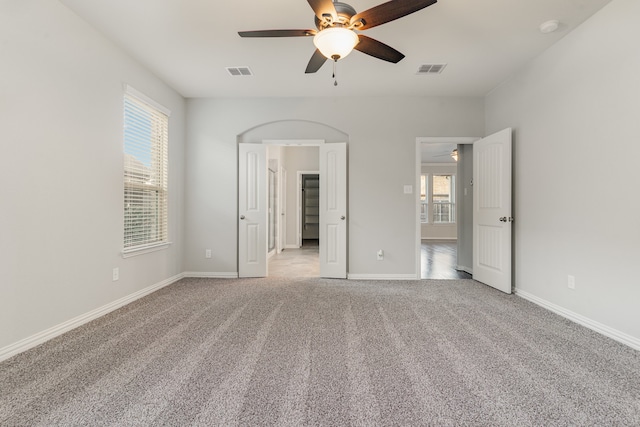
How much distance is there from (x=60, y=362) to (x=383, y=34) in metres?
3.66

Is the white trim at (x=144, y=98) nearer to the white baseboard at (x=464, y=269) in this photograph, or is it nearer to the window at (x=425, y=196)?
the white baseboard at (x=464, y=269)

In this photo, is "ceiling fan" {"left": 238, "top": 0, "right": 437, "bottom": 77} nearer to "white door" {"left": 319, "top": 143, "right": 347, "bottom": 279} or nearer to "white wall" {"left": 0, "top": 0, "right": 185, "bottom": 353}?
"white wall" {"left": 0, "top": 0, "right": 185, "bottom": 353}

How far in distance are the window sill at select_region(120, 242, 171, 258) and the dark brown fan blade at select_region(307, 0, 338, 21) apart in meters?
2.96

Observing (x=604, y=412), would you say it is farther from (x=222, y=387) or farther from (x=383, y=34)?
(x=383, y=34)

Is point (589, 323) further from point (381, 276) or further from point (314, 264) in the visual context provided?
point (314, 264)

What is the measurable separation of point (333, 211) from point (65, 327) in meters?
3.19

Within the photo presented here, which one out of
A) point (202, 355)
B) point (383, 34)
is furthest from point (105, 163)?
point (383, 34)

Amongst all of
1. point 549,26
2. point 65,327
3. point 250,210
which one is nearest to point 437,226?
point 250,210

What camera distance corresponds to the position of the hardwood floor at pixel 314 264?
4677 mm

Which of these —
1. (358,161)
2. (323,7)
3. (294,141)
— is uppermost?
(323,7)

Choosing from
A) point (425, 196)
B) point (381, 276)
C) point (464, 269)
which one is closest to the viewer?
point (381, 276)

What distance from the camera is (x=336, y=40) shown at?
194 centimetres

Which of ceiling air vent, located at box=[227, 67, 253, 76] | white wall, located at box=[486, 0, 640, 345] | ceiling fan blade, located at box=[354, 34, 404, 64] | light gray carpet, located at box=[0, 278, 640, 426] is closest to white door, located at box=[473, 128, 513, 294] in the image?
white wall, located at box=[486, 0, 640, 345]

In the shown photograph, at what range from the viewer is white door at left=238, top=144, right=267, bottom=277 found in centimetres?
445
